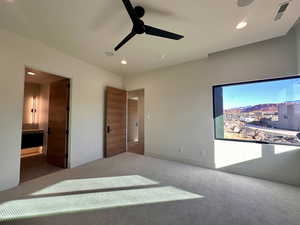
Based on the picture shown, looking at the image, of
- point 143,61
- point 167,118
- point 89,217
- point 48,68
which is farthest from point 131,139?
point 89,217

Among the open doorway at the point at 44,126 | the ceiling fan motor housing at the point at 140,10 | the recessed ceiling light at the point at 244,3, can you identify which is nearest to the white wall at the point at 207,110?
the recessed ceiling light at the point at 244,3

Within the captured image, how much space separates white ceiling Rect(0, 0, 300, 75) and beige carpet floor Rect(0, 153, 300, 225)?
2791mm

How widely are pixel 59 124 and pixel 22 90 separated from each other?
1.24 m

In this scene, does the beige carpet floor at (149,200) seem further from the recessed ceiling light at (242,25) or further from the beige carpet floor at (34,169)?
the recessed ceiling light at (242,25)

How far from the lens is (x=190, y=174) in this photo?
2916 mm

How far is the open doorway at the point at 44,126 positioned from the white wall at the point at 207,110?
90.4 inches

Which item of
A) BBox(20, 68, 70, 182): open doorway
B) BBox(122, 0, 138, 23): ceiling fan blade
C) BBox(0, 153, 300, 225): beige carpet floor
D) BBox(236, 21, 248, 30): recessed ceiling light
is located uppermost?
BBox(236, 21, 248, 30): recessed ceiling light

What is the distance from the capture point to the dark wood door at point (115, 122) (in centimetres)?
425

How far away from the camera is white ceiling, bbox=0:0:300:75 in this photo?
1.83 m

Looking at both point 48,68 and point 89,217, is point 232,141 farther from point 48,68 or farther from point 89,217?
point 48,68

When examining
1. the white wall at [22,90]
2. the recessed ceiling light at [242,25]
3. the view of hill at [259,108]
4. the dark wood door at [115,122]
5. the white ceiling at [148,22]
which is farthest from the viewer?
the dark wood door at [115,122]

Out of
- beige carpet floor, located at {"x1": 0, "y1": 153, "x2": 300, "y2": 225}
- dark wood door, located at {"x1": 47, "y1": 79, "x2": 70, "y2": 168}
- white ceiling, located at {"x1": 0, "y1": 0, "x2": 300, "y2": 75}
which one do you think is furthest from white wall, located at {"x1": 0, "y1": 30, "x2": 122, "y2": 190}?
beige carpet floor, located at {"x1": 0, "y1": 153, "x2": 300, "y2": 225}

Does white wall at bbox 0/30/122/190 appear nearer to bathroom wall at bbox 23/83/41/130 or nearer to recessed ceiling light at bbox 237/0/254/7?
bathroom wall at bbox 23/83/41/130

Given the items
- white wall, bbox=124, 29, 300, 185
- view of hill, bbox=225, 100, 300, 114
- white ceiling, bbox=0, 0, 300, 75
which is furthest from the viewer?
view of hill, bbox=225, 100, 300, 114
